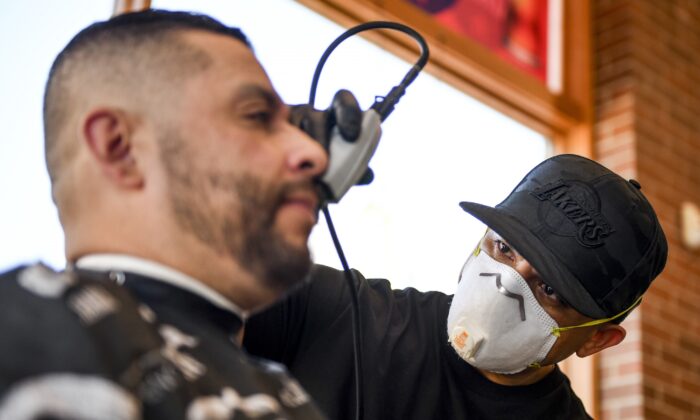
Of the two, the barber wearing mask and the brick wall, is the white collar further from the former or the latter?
the brick wall

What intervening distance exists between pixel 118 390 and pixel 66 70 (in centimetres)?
47

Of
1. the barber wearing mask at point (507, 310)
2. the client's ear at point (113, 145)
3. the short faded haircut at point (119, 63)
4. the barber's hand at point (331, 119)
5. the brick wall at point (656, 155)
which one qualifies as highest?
the short faded haircut at point (119, 63)

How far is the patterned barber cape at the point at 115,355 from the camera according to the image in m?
0.60

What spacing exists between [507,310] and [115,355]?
3.74 ft

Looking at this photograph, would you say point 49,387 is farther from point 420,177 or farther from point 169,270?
point 420,177

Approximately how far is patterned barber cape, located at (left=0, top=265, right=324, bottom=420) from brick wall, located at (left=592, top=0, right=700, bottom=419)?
2805mm

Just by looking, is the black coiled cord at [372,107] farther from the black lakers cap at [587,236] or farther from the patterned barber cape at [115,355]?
the black lakers cap at [587,236]

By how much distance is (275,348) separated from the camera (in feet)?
4.73

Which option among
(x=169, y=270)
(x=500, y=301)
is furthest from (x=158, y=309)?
(x=500, y=301)

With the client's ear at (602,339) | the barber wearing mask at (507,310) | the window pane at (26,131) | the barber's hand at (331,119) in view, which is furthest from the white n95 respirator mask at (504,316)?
the window pane at (26,131)

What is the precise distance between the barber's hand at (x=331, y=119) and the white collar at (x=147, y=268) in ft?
0.73

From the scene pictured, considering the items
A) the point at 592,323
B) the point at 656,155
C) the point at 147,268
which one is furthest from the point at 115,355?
the point at 656,155

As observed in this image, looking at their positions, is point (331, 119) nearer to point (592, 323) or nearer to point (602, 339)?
point (592, 323)

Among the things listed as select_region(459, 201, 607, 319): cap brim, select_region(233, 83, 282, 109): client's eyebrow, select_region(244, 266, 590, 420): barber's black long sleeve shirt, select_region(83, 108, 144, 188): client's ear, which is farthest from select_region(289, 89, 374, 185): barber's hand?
select_region(459, 201, 607, 319): cap brim
